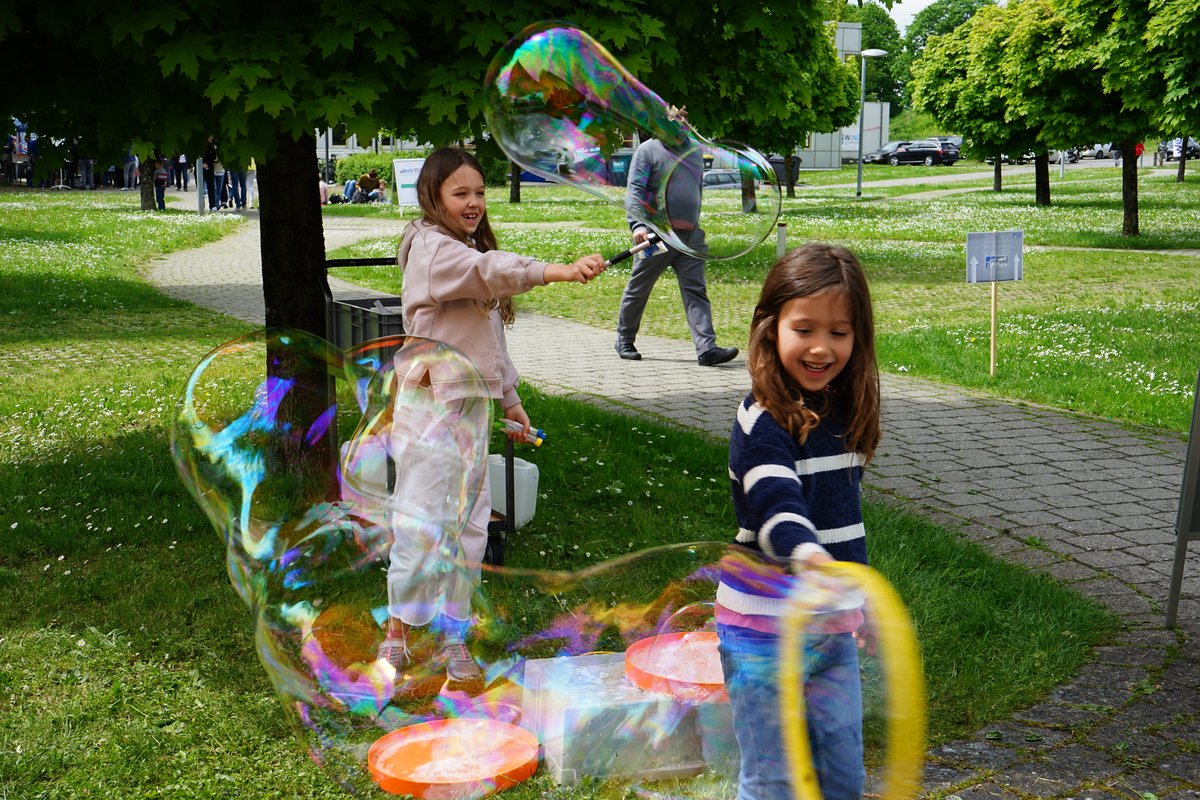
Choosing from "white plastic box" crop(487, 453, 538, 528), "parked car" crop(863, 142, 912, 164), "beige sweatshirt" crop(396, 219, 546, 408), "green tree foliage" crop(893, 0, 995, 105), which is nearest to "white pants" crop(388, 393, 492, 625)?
"beige sweatshirt" crop(396, 219, 546, 408)

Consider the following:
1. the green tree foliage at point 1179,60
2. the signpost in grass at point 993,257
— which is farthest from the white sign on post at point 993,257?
the green tree foliage at point 1179,60

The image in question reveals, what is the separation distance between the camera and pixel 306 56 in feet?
17.3

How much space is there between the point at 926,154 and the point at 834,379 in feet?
219

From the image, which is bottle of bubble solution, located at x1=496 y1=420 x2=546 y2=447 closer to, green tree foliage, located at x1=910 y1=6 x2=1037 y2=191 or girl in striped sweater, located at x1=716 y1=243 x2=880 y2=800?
girl in striped sweater, located at x1=716 y1=243 x2=880 y2=800

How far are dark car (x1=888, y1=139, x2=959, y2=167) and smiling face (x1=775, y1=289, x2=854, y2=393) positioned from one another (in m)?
65.1

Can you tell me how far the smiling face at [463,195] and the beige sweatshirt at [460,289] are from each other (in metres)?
0.08

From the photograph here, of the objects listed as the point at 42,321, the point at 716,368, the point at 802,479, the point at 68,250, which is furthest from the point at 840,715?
the point at 68,250

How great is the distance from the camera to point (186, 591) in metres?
5.09

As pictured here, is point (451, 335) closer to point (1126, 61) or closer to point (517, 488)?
point (517, 488)

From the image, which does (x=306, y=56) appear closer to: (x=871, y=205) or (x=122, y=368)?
(x=122, y=368)

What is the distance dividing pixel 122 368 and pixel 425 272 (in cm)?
Answer: 695

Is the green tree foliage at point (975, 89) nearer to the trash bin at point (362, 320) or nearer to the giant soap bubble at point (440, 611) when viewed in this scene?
the trash bin at point (362, 320)

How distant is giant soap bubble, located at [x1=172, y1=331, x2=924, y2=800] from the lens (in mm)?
2719

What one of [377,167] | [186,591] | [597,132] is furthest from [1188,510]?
[377,167]
